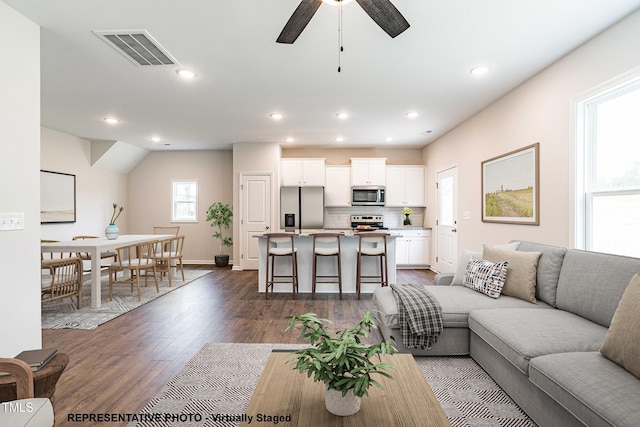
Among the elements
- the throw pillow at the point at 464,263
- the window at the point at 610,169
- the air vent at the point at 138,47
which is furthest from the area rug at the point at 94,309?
the window at the point at 610,169

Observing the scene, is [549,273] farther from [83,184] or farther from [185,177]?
[83,184]

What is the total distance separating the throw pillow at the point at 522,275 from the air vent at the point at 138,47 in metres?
3.58

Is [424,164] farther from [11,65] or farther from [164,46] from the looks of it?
[11,65]

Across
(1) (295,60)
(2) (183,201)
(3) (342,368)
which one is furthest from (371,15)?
(2) (183,201)

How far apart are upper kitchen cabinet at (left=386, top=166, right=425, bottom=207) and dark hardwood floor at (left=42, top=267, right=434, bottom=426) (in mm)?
3072

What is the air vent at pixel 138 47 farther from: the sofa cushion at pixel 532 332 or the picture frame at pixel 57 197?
the picture frame at pixel 57 197

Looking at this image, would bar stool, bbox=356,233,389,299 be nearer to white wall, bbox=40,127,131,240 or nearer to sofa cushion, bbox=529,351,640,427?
sofa cushion, bbox=529,351,640,427

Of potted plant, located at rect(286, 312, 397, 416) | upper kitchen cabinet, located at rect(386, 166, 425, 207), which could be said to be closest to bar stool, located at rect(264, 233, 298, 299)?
potted plant, located at rect(286, 312, 397, 416)

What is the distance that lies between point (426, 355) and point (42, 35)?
161 inches

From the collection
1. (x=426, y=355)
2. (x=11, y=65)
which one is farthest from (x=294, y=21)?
(x=426, y=355)

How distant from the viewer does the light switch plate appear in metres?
2.18

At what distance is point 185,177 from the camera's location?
7.61m

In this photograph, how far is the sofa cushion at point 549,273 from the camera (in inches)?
99.3

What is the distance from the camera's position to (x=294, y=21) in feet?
5.99
